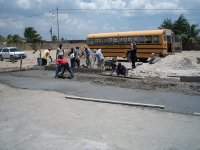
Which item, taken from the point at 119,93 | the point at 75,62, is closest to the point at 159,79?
the point at 119,93

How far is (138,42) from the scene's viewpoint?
91.1ft

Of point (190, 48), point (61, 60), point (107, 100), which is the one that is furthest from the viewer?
point (190, 48)

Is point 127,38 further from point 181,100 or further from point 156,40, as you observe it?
point 181,100

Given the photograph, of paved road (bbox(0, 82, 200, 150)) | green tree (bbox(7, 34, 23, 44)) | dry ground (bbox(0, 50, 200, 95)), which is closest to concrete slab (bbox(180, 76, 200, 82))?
dry ground (bbox(0, 50, 200, 95))

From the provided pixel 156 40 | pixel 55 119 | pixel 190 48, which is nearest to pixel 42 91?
pixel 55 119

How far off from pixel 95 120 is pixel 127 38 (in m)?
20.6

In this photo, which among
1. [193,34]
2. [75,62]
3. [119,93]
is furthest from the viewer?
[193,34]

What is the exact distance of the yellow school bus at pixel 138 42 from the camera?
26688 millimetres

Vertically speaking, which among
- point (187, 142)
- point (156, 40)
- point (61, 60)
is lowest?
point (187, 142)

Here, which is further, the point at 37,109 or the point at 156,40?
the point at 156,40

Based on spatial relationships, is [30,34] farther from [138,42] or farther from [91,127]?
[91,127]

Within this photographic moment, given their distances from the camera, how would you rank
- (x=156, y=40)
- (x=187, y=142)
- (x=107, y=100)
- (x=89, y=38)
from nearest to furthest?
(x=187, y=142)
(x=107, y=100)
(x=156, y=40)
(x=89, y=38)

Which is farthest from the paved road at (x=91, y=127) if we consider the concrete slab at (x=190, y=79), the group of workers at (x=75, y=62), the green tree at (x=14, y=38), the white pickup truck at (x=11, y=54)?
the green tree at (x=14, y=38)

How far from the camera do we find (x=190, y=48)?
182ft
